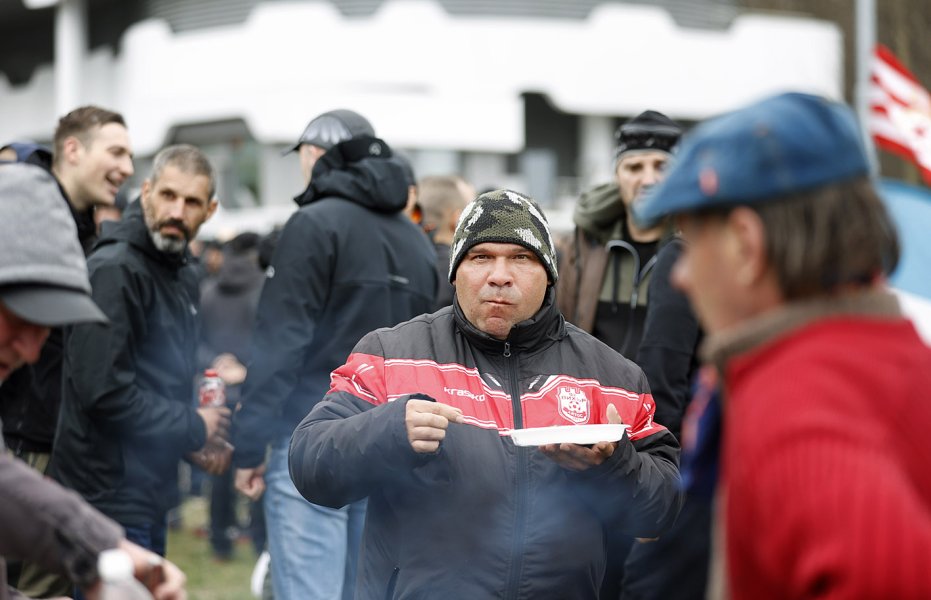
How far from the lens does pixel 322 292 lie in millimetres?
5332

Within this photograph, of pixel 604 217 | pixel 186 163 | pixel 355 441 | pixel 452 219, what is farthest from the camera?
pixel 452 219

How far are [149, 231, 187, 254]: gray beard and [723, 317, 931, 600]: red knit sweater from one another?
3.74m

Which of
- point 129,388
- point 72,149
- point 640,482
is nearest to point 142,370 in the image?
point 129,388

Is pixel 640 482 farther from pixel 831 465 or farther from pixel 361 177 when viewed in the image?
pixel 361 177

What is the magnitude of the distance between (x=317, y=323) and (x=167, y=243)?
70 centimetres

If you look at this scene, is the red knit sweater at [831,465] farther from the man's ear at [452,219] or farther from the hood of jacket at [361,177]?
the man's ear at [452,219]

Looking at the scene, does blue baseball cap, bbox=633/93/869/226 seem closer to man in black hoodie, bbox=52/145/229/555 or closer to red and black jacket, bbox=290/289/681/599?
red and black jacket, bbox=290/289/681/599

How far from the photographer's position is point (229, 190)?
29156mm

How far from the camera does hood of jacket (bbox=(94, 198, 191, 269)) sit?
5168mm

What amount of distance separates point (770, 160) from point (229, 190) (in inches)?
1104

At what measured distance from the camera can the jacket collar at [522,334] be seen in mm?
3633

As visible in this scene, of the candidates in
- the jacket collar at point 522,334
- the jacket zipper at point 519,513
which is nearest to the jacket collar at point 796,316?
the jacket zipper at point 519,513

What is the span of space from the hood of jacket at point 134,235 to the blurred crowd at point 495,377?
2 centimetres

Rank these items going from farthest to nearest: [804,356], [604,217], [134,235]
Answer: [604,217] → [134,235] → [804,356]
